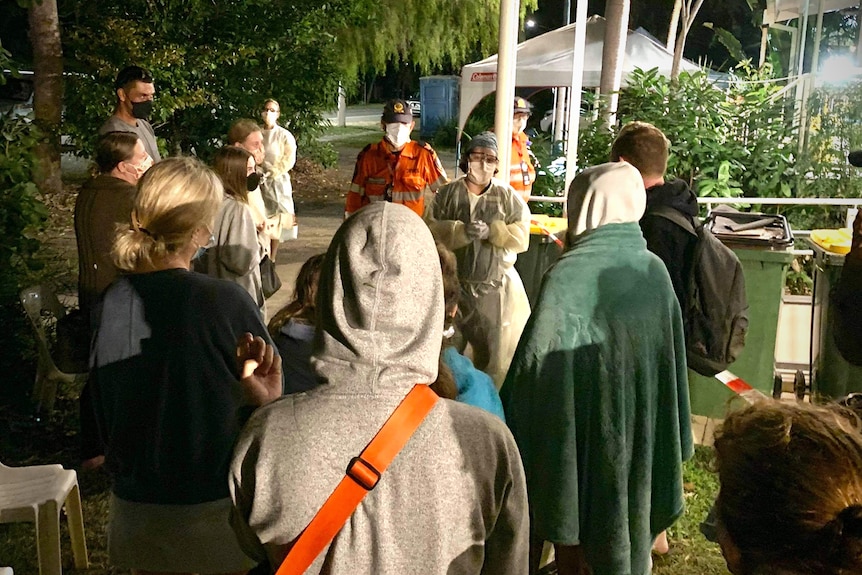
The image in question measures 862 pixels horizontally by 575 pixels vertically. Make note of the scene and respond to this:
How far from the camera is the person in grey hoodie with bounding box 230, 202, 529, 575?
1.69 metres

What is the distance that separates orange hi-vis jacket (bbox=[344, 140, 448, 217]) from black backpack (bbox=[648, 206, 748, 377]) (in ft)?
10.1

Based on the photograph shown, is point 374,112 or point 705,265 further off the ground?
point 374,112

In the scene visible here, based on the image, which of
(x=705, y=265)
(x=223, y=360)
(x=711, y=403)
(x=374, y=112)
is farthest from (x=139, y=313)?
(x=374, y=112)

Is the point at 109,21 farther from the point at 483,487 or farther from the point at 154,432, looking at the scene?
the point at 483,487

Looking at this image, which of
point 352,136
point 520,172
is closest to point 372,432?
point 520,172

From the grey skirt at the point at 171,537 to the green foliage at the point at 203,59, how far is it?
10.5m

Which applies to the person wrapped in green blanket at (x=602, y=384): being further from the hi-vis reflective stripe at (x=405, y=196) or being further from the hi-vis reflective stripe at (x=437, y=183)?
the hi-vis reflective stripe at (x=437, y=183)

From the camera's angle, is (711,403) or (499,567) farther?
(711,403)

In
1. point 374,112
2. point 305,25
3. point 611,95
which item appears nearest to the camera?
point 611,95

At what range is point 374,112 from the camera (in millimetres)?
39812

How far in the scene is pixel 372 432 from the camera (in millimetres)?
1693

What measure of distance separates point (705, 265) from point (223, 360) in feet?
7.34

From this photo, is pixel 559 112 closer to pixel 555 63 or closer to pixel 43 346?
pixel 555 63

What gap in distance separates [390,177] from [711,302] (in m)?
3.38
